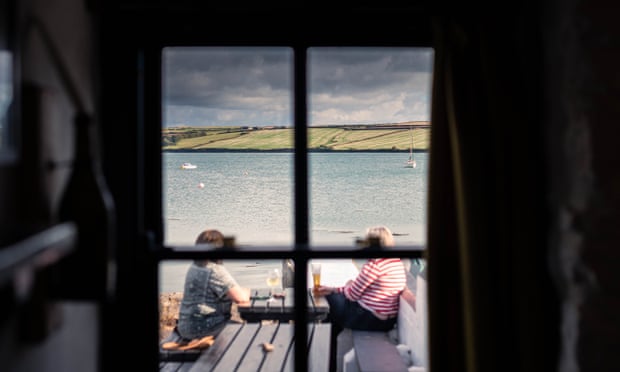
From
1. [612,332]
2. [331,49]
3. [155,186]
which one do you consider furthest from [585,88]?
[155,186]

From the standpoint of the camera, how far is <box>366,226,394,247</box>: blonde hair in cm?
164

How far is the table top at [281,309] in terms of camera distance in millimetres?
1648

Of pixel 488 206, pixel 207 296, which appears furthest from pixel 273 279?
pixel 488 206

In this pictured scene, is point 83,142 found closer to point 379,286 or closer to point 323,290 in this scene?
point 323,290

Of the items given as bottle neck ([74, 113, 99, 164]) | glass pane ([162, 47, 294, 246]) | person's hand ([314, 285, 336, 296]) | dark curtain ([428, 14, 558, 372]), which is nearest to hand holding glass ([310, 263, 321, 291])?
person's hand ([314, 285, 336, 296])

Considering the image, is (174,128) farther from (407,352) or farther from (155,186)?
(407,352)

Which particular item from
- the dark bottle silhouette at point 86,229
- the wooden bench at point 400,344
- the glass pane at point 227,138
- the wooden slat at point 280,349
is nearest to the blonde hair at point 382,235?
the wooden bench at point 400,344

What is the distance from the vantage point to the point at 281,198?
5.46 feet

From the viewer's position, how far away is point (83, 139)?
3.72 ft

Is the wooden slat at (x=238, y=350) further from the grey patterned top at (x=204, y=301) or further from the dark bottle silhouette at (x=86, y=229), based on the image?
the dark bottle silhouette at (x=86, y=229)

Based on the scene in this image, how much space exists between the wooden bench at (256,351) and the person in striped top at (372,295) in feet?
0.26

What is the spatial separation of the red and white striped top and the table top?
0.28ft

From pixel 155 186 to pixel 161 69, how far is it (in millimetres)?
386

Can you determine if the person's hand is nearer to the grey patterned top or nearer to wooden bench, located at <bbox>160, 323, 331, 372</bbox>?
wooden bench, located at <bbox>160, 323, 331, 372</bbox>
